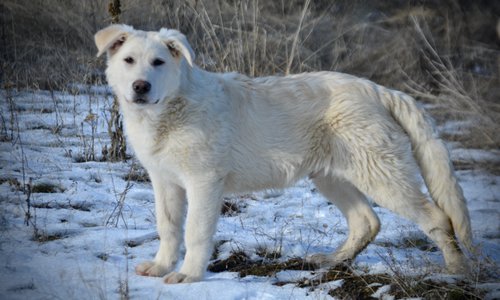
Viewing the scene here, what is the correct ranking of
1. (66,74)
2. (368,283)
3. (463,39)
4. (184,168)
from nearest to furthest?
(368,283), (184,168), (66,74), (463,39)

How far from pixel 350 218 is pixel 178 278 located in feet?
5.34

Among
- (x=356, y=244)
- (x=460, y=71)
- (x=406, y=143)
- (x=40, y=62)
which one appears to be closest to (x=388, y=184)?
(x=406, y=143)

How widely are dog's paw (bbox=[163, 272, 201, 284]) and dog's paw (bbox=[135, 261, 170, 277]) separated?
0.20m

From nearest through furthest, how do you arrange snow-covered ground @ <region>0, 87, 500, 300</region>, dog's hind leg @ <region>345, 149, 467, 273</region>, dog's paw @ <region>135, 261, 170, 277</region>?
snow-covered ground @ <region>0, 87, 500, 300</region>, dog's paw @ <region>135, 261, 170, 277</region>, dog's hind leg @ <region>345, 149, 467, 273</region>

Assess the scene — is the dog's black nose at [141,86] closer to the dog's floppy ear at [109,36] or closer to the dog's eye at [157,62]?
the dog's eye at [157,62]

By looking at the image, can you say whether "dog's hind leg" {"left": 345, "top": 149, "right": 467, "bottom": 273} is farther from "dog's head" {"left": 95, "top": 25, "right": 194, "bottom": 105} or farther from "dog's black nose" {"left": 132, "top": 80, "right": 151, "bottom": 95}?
"dog's black nose" {"left": 132, "top": 80, "right": 151, "bottom": 95}

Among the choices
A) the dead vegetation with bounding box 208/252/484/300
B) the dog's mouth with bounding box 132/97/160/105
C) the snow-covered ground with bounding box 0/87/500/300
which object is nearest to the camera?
the dead vegetation with bounding box 208/252/484/300

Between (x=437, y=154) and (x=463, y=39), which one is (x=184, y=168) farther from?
(x=463, y=39)

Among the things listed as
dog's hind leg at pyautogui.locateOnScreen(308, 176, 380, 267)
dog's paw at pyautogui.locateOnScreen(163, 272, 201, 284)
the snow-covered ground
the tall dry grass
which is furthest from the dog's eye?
the tall dry grass

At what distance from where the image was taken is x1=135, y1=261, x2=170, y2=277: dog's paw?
4.25 m

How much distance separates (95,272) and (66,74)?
6.81 meters

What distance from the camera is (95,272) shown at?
3.95 m

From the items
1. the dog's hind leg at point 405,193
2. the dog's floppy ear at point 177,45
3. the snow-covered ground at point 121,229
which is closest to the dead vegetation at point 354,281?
the snow-covered ground at point 121,229

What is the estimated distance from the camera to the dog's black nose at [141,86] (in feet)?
13.5
